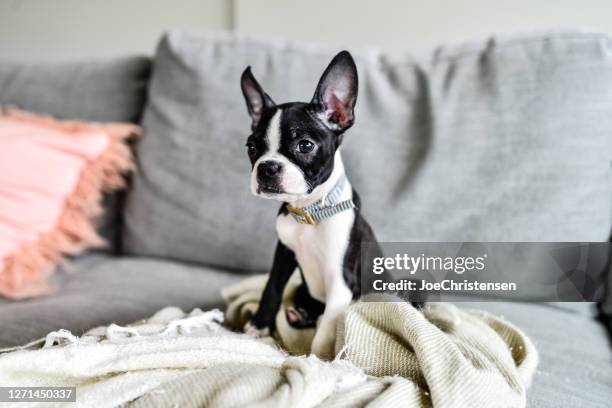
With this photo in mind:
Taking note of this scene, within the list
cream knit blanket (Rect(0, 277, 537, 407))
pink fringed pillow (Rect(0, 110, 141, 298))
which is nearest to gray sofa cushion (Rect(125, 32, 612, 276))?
pink fringed pillow (Rect(0, 110, 141, 298))

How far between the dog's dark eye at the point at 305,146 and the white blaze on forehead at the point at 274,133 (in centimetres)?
3

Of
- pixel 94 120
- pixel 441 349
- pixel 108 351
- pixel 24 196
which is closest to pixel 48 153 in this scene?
pixel 24 196

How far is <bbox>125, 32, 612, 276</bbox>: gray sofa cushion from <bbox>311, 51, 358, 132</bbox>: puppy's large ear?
218 mm

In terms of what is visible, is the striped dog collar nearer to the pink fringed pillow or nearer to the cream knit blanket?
the cream knit blanket

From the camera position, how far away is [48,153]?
3.58 ft

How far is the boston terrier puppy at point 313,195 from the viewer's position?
0.60 meters

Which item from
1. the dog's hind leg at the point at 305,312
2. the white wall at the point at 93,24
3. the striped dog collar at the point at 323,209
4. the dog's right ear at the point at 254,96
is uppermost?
the white wall at the point at 93,24

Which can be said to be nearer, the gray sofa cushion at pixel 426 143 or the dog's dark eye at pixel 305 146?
the dog's dark eye at pixel 305 146

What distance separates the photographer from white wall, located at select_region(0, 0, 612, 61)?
4.03 ft

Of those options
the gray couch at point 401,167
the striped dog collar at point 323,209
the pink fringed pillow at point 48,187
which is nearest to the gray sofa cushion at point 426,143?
the gray couch at point 401,167

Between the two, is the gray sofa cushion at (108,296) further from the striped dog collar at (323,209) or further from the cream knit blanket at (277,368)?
the striped dog collar at (323,209)

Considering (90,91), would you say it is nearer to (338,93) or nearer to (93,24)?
(93,24)

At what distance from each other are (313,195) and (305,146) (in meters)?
0.07

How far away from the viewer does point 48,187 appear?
3.54ft
